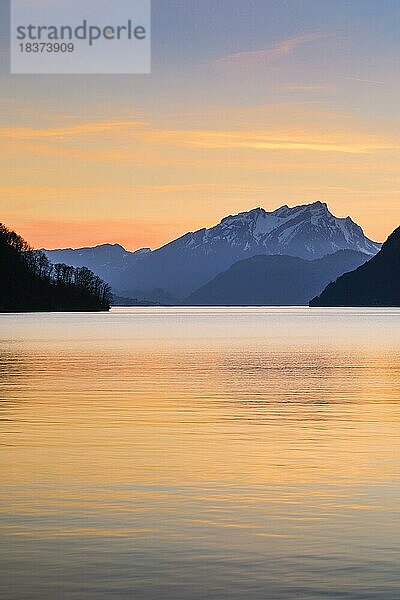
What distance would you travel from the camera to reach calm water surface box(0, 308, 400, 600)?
21.6m

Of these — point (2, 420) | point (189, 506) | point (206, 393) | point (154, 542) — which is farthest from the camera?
point (206, 393)

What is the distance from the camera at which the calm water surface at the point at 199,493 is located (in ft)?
70.8

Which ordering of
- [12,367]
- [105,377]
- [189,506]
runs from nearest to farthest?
[189,506] < [105,377] < [12,367]

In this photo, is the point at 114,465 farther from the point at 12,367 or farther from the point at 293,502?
Result: the point at 12,367

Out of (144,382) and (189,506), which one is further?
(144,382)

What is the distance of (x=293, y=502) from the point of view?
29297 mm

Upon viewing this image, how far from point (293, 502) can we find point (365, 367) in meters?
63.2

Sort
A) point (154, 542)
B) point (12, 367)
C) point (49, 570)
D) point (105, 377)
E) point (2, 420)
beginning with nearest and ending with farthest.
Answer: point (49, 570), point (154, 542), point (2, 420), point (105, 377), point (12, 367)

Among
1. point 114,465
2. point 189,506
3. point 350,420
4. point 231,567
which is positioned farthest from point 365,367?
point 231,567

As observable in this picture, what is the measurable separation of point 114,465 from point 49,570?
44.6 ft

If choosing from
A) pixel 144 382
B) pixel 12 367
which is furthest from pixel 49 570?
pixel 12 367

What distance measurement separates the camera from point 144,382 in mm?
74438

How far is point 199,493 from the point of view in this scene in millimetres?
30766

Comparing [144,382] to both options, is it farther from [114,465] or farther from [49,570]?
[49,570]
